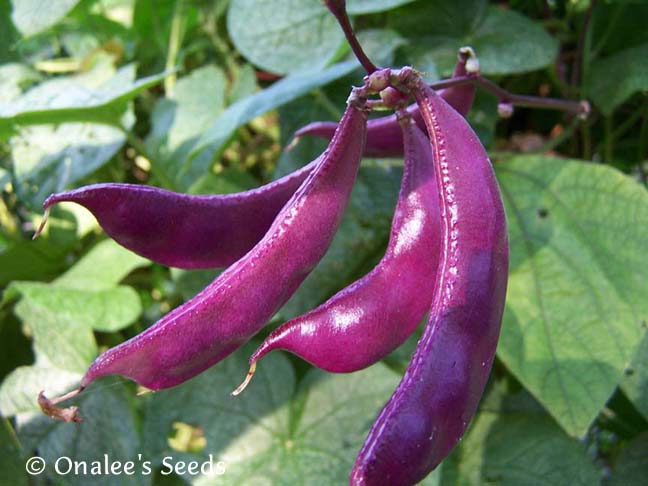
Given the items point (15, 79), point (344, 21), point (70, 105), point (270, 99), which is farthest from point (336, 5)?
point (15, 79)

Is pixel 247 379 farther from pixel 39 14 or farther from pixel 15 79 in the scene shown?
pixel 15 79

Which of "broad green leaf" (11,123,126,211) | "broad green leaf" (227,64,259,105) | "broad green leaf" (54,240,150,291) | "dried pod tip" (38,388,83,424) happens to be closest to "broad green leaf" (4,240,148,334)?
"broad green leaf" (54,240,150,291)

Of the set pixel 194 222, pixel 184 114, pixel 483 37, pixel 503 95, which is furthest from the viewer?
pixel 184 114

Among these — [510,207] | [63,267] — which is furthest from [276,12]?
[63,267]

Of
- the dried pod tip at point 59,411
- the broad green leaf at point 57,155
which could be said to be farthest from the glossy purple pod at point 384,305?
the broad green leaf at point 57,155

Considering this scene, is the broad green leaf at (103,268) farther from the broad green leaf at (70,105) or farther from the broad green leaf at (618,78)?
the broad green leaf at (618,78)

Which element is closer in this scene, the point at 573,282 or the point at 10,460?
the point at 573,282

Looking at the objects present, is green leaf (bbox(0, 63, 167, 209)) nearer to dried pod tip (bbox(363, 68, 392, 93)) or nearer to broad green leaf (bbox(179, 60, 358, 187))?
broad green leaf (bbox(179, 60, 358, 187))
